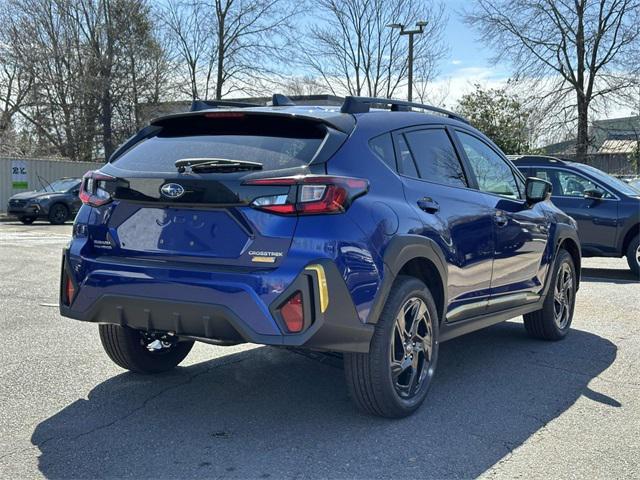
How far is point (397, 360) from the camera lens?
4156 millimetres

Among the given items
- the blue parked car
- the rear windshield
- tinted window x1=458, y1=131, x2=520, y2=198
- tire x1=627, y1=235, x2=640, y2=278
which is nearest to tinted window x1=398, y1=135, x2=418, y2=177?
the rear windshield

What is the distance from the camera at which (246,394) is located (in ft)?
15.1

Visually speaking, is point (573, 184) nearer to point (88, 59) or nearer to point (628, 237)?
point (628, 237)

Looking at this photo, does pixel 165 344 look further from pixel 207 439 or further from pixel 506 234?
pixel 506 234

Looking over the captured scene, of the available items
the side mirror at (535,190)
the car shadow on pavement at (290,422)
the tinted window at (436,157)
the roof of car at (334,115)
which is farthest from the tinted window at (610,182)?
the roof of car at (334,115)

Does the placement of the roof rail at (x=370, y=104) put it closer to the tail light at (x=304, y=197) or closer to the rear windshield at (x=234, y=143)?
the rear windshield at (x=234, y=143)

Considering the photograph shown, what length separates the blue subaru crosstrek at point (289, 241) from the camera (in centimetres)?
358

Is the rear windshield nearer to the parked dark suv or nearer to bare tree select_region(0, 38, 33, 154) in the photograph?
the parked dark suv

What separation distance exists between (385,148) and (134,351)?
6.87ft

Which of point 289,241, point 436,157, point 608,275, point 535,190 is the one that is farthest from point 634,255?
point 289,241

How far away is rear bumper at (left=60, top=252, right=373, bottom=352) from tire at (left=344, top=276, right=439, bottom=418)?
6.3 inches

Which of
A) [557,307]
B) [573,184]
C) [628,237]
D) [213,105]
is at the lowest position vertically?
[557,307]

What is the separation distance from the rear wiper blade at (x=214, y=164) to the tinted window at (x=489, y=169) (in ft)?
6.68

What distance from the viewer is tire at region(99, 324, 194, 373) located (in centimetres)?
470
